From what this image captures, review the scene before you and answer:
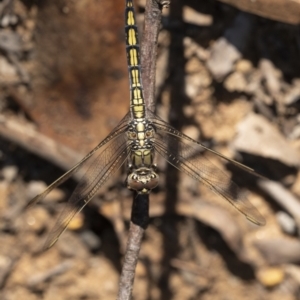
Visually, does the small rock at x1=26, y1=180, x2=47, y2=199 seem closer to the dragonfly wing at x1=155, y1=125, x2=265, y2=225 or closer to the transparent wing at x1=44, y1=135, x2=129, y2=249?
the transparent wing at x1=44, y1=135, x2=129, y2=249

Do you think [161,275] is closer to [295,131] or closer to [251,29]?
[295,131]

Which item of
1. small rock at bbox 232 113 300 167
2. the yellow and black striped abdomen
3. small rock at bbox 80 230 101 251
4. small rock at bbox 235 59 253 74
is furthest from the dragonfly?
small rock at bbox 80 230 101 251

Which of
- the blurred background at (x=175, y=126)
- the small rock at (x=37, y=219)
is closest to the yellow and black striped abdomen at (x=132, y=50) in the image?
the blurred background at (x=175, y=126)

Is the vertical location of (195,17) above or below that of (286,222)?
above

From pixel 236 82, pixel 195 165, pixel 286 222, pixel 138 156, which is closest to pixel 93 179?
pixel 138 156

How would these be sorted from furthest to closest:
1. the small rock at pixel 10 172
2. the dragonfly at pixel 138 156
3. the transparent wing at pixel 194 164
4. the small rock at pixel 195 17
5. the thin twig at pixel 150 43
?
the small rock at pixel 10 172, the small rock at pixel 195 17, the transparent wing at pixel 194 164, the dragonfly at pixel 138 156, the thin twig at pixel 150 43

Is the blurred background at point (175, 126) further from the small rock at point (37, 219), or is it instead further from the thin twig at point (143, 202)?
the thin twig at point (143, 202)

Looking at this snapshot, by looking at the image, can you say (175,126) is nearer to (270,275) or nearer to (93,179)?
(93,179)
